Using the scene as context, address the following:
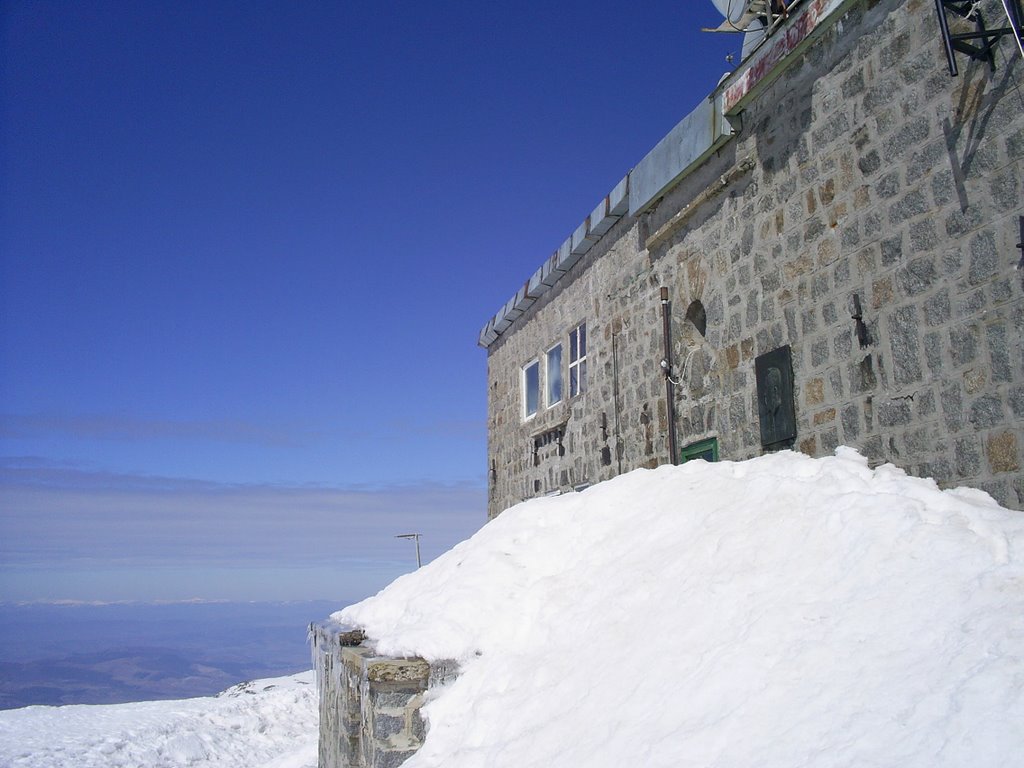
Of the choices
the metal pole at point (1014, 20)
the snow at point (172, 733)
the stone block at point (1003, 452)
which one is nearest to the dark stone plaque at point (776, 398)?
the stone block at point (1003, 452)

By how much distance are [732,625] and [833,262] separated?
332 centimetres

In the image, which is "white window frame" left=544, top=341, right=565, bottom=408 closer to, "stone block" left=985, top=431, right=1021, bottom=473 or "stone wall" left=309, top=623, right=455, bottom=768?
"stone wall" left=309, top=623, right=455, bottom=768

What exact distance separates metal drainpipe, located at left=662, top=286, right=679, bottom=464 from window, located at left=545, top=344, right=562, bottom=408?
12.2 ft

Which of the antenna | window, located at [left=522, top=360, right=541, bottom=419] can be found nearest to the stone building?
the antenna

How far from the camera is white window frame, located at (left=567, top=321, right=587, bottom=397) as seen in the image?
451 inches

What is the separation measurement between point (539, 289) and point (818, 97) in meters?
6.99

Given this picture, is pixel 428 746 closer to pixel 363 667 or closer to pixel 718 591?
pixel 363 667

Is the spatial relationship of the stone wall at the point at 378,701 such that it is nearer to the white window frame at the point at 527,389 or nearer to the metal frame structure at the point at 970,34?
the metal frame structure at the point at 970,34

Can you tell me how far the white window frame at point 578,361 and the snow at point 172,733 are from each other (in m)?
6.60

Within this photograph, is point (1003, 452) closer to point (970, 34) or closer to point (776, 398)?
point (776, 398)

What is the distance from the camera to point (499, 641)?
5664 millimetres

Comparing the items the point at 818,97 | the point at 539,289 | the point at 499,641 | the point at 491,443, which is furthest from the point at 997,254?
the point at 491,443

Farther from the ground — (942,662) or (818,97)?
(818,97)

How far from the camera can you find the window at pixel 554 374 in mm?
12625
